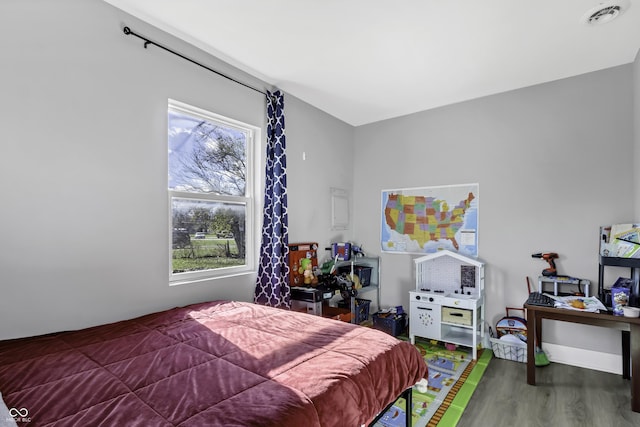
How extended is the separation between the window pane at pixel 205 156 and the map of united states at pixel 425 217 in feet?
6.29

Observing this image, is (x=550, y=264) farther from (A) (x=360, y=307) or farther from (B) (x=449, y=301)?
(A) (x=360, y=307)

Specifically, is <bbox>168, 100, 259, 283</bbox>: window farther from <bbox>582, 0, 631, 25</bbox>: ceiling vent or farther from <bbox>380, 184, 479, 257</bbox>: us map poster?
<bbox>582, 0, 631, 25</bbox>: ceiling vent

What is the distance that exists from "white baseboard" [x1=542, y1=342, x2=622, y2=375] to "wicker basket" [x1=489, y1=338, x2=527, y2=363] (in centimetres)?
26

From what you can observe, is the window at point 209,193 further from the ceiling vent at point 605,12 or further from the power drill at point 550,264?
the power drill at point 550,264

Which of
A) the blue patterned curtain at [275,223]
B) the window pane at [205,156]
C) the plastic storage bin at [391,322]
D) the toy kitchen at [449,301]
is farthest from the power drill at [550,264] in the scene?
the window pane at [205,156]

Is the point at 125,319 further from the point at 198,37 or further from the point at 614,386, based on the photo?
the point at 614,386

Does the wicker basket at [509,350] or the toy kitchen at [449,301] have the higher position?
the toy kitchen at [449,301]

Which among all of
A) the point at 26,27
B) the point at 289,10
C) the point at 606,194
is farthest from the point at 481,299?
the point at 26,27

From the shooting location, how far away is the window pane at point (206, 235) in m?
2.54

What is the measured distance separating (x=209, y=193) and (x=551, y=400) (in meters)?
3.00

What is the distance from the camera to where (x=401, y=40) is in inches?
96.7

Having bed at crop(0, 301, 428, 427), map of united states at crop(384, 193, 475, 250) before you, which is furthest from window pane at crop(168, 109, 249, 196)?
map of united states at crop(384, 193, 475, 250)

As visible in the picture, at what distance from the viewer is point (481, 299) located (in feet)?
10.9

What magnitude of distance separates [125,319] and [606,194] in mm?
3920
